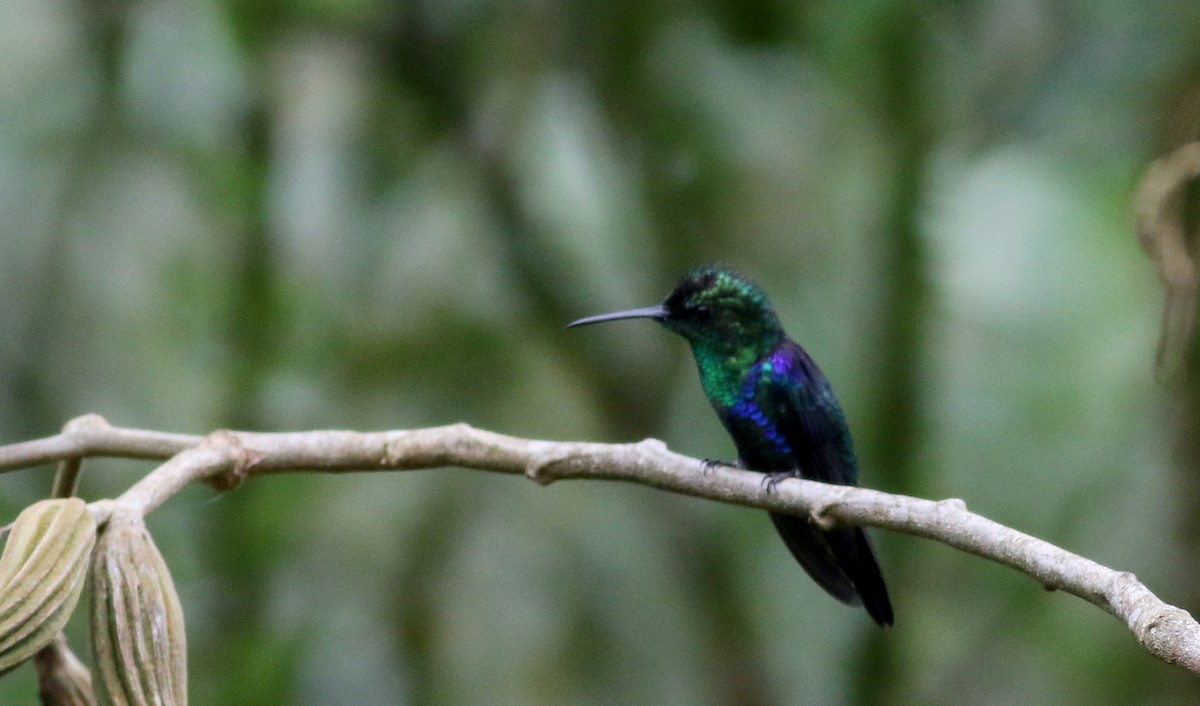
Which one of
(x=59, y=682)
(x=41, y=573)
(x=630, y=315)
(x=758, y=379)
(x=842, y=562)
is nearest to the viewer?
(x=41, y=573)

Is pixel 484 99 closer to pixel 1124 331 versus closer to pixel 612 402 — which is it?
pixel 612 402

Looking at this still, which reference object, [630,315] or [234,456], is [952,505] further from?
[630,315]

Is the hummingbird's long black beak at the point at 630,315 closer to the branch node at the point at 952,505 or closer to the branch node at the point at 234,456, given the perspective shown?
the branch node at the point at 234,456

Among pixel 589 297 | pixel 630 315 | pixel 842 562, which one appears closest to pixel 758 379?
pixel 630 315

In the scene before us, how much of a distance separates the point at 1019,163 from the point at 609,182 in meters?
1.06

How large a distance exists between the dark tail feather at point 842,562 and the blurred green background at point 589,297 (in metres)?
1.15

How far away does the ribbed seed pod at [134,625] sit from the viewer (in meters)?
1.00

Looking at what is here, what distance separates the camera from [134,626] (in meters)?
1.01

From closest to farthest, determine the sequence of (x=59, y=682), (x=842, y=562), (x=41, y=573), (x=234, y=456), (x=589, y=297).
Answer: (x=41, y=573) < (x=59, y=682) < (x=234, y=456) < (x=842, y=562) < (x=589, y=297)

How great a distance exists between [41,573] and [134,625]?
0.08m

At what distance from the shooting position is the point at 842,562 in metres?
1.81

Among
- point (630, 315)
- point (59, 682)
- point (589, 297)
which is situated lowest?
point (59, 682)

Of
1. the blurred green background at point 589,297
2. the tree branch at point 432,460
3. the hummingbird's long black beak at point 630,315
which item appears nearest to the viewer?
the tree branch at point 432,460

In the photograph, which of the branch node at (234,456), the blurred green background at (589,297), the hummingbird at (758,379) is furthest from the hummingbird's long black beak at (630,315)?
the blurred green background at (589,297)
